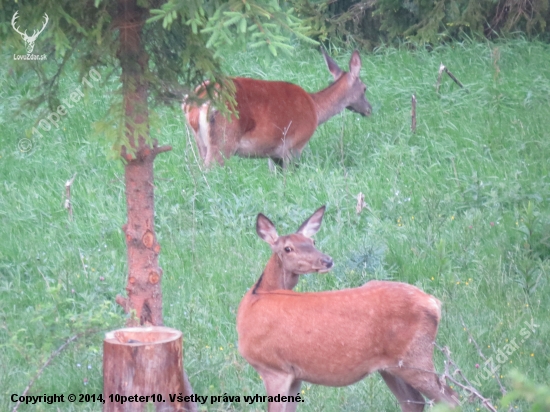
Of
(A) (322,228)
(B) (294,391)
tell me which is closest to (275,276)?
(B) (294,391)

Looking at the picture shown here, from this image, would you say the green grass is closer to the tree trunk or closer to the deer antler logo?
the tree trunk

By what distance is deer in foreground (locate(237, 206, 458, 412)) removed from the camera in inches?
178

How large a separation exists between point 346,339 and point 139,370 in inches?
42.8

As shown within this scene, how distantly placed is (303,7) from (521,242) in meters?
8.01

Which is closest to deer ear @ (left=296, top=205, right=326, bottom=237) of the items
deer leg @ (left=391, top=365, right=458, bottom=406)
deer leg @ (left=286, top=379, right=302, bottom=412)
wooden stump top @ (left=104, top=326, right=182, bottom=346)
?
deer leg @ (left=286, top=379, right=302, bottom=412)

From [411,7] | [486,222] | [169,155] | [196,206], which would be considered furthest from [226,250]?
[411,7]

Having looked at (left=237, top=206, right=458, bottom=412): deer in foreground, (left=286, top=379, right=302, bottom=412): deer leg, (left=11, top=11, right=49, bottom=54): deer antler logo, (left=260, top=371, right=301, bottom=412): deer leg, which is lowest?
(left=286, top=379, right=302, bottom=412): deer leg

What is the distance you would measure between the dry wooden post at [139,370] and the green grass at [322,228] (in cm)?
47

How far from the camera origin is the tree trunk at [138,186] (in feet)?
14.4

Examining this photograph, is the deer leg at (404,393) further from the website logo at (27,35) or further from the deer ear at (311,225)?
the website logo at (27,35)

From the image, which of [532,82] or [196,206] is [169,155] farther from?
[532,82]

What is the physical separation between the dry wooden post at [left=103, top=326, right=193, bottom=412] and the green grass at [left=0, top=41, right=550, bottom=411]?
1.53ft

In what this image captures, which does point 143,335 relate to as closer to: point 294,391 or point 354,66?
point 294,391

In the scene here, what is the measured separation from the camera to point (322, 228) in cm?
758
